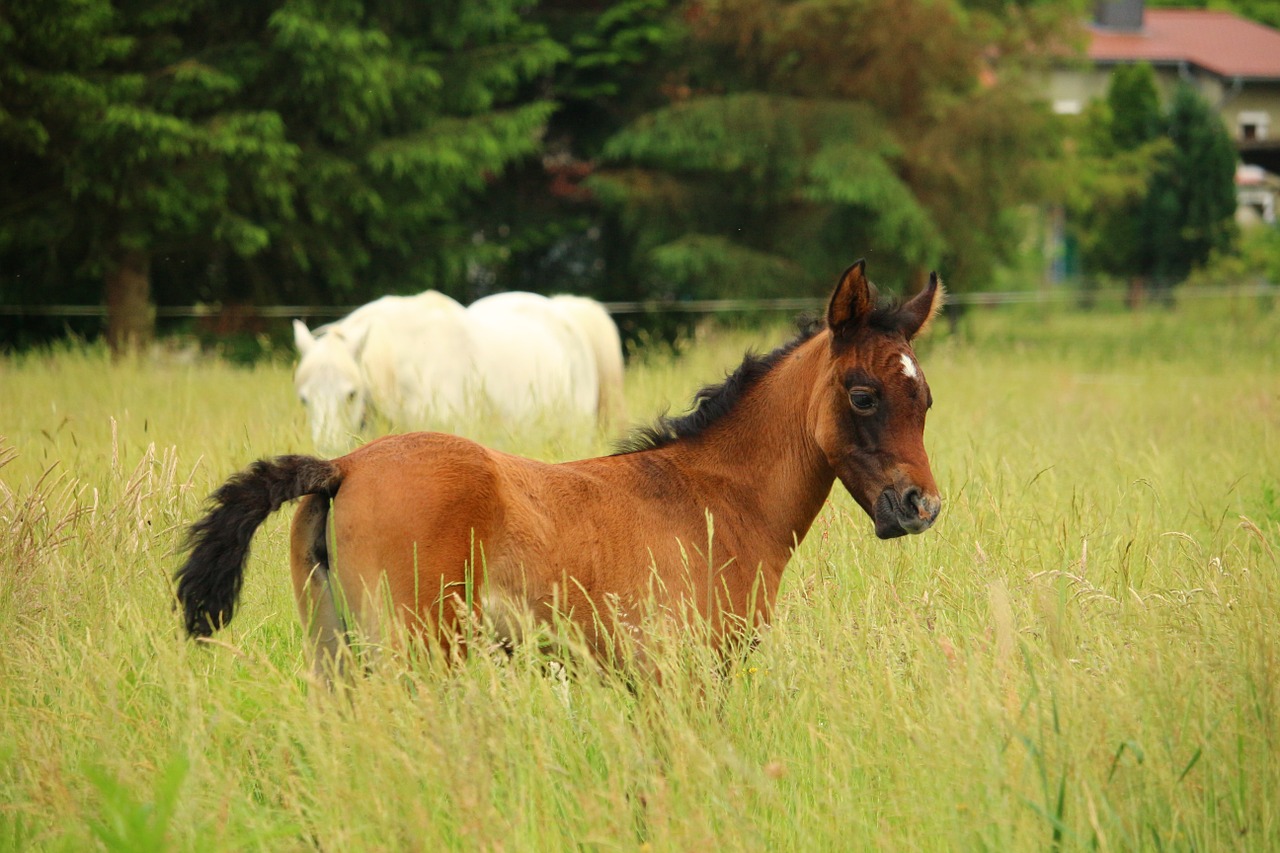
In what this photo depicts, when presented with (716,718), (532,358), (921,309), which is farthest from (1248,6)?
(716,718)

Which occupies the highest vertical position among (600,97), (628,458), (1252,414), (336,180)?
(600,97)

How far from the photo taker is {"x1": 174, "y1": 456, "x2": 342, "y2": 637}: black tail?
3.04 m

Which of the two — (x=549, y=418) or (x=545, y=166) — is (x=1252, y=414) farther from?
(x=545, y=166)

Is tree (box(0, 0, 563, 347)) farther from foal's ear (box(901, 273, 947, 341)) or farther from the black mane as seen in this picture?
foal's ear (box(901, 273, 947, 341))

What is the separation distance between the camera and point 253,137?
13.5 metres

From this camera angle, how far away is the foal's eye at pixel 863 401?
11.9 feet

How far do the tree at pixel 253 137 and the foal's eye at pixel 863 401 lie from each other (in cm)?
1112

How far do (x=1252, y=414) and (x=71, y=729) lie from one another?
9.50 m

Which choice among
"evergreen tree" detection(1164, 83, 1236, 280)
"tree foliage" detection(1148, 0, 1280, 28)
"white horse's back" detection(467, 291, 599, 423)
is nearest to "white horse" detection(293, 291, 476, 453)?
"white horse's back" detection(467, 291, 599, 423)

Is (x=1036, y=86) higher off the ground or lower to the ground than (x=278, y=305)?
higher

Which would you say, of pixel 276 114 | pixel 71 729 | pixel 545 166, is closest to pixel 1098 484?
pixel 71 729

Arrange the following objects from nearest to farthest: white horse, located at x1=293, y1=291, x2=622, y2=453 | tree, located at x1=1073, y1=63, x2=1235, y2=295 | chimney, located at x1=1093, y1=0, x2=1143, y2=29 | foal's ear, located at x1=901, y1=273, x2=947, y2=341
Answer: foal's ear, located at x1=901, y1=273, x2=947, y2=341, white horse, located at x1=293, y1=291, x2=622, y2=453, tree, located at x1=1073, y1=63, x2=1235, y2=295, chimney, located at x1=1093, y1=0, x2=1143, y2=29

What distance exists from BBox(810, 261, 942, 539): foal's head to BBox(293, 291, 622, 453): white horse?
337cm

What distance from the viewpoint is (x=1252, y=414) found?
9.80m
